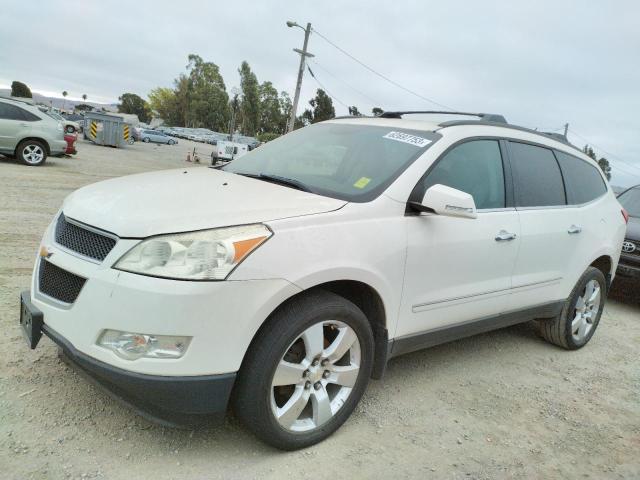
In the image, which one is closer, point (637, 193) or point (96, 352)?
point (96, 352)

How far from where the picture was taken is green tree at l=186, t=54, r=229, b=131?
289 feet

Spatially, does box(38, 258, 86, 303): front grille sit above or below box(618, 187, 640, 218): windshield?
below

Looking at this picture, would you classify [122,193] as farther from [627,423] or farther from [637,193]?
[637,193]

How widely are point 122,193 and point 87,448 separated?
1225mm

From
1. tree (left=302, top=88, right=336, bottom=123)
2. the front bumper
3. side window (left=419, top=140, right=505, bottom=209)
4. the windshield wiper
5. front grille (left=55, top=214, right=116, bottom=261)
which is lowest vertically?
the front bumper

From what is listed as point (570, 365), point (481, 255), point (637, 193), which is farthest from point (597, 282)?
point (637, 193)

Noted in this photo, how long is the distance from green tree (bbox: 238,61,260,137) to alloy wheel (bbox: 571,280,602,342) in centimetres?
7957

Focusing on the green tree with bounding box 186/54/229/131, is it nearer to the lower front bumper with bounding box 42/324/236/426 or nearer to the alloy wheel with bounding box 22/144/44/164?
the alloy wheel with bounding box 22/144/44/164

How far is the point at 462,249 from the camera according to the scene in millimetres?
3113

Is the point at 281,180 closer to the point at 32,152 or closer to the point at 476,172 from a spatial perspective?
the point at 476,172

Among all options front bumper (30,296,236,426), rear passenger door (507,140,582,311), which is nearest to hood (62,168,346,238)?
front bumper (30,296,236,426)

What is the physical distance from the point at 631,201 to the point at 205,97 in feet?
288

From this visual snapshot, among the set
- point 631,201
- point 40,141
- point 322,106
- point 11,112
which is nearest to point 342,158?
point 631,201

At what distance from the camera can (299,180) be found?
3.08 metres
